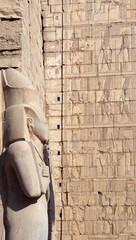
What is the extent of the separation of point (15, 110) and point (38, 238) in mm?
1387

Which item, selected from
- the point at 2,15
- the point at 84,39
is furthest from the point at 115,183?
the point at 2,15

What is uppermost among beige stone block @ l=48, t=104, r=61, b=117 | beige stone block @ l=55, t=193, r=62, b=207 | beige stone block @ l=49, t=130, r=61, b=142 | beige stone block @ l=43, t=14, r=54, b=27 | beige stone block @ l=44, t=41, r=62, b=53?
beige stone block @ l=43, t=14, r=54, b=27

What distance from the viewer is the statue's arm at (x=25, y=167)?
297 inches

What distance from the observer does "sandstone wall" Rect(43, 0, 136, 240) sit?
15.2 meters

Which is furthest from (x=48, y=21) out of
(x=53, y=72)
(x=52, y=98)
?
(x=52, y=98)

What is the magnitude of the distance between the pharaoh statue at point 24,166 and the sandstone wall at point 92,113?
7330 millimetres

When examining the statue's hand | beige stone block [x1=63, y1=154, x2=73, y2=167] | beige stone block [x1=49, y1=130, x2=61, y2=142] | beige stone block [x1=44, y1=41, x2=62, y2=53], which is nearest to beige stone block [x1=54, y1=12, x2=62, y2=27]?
beige stone block [x1=44, y1=41, x2=62, y2=53]

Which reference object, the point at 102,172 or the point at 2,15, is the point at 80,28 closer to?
the point at 102,172

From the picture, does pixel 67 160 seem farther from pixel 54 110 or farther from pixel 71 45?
pixel 71 45

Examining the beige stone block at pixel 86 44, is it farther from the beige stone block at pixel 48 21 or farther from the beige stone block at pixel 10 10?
the beige stone block at pixel 10 10

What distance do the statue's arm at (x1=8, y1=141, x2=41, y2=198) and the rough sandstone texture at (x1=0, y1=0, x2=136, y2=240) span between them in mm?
7418

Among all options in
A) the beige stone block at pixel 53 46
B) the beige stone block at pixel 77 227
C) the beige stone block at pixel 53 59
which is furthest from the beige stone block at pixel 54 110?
the beige stone block at pixel 77 227

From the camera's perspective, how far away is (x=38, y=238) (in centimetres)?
756

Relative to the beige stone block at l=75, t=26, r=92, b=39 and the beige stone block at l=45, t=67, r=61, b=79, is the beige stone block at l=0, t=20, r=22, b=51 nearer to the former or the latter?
the beige stone block at l=45, t=67, r=61, b=79
